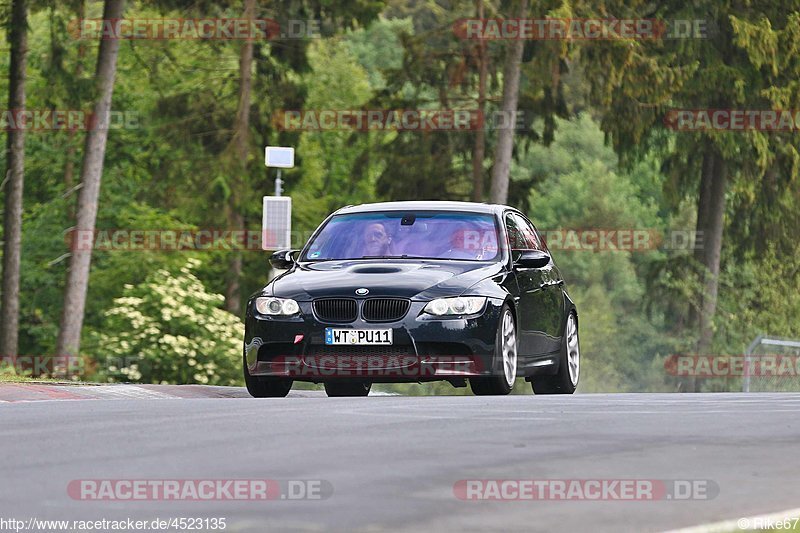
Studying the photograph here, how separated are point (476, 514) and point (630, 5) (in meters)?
34.5

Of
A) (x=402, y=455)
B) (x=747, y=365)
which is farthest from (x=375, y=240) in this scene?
(x=747, y=365)

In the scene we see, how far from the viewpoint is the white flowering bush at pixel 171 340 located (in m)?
31.2

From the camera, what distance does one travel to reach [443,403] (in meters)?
14.1

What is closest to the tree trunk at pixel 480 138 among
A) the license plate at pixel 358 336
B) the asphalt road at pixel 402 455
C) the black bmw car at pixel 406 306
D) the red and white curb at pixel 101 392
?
the red and white curb at pixel 101 392

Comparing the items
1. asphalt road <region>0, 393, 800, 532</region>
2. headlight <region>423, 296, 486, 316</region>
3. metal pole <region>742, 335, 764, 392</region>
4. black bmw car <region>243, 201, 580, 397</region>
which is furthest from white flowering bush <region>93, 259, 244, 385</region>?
asphalt road <region>0, 393, 800, 532</region>

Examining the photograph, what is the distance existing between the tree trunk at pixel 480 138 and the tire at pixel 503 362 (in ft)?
94.4

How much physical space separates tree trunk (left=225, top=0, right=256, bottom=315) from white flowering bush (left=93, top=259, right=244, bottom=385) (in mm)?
14235

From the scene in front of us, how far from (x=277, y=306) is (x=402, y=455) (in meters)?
6.13

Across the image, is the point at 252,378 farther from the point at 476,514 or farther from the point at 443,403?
the point at 476,514

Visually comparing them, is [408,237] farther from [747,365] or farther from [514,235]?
[747,365]

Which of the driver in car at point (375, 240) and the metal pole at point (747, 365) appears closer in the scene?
the driver in car at point (375, 240)

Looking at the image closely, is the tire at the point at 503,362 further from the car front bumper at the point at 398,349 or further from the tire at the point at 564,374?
the tire at the point at 564,374

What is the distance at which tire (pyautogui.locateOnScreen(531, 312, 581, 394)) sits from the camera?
59.2 ft

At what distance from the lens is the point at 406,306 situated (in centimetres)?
1542
